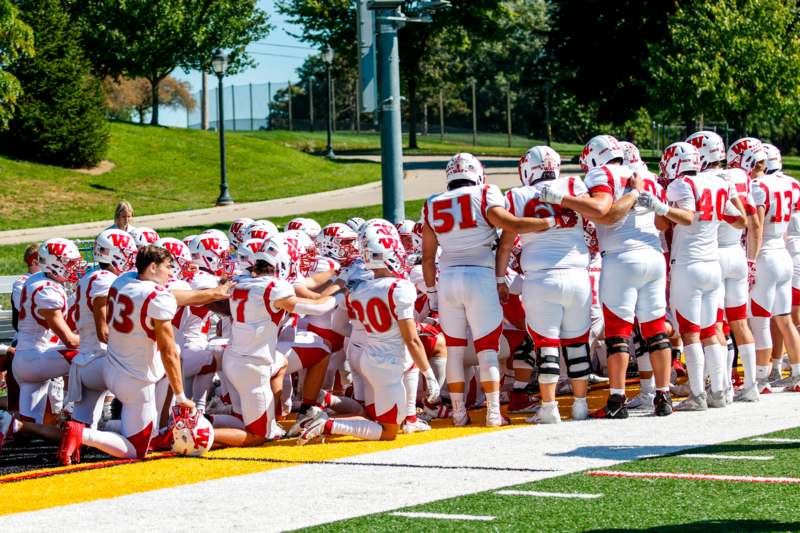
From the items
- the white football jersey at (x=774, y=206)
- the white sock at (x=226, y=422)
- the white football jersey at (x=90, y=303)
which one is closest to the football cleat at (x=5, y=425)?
the white football jersey at (x=90, y=303)

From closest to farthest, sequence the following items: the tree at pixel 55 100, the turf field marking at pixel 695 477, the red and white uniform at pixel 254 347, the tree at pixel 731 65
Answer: the turf field marking at pixel 695 477
the red and white uniform at pixel 254 347
the tree at pixel 731 65
the tree at pixel 55 100

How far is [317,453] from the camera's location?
8141mm

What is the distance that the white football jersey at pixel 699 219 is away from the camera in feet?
30.0

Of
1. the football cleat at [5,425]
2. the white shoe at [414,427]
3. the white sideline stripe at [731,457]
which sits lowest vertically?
the white shoe at [414,427]

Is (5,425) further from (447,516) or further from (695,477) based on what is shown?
(695,477)

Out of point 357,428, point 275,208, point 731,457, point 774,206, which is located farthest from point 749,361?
point 275,208

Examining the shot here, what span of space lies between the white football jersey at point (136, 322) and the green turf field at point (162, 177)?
66.1 ft

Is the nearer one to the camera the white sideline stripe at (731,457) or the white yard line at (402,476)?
the white yard line at (402,476)

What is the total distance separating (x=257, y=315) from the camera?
8.53 meters

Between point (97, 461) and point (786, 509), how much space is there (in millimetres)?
4628

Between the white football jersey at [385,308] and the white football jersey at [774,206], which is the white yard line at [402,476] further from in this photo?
the white football jersey at [774,206]

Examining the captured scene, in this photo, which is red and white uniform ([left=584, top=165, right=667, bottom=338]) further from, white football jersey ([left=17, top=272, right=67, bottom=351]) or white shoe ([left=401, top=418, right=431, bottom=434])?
white football jersey ([left=17, top=272, right=67, bottom=351])

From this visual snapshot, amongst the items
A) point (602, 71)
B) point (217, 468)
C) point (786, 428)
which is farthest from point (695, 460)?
point (602, 71)

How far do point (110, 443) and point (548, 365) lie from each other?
A: 320 cm
